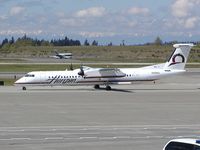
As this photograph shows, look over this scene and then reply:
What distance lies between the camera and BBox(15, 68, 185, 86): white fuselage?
59.8 meters

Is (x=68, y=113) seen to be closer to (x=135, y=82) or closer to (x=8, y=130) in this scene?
(x=8, y=130)

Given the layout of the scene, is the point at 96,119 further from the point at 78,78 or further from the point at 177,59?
the point at 177,59

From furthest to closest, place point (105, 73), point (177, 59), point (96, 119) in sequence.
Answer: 1. point (177, 59)
2. point (105, 73)
3. point (96, 119)

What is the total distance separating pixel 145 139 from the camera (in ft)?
84.2

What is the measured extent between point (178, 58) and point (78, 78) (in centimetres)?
1107

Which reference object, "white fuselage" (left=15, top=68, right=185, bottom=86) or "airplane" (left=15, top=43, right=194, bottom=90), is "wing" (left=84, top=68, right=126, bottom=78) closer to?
"airplane" (left=15, top=43, right=194, bottom=90)

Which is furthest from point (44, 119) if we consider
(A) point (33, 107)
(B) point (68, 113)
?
(A) point (33, 107)

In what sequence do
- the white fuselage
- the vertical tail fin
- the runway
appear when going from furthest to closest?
the vertical tail fin → the white fuselage → the runway

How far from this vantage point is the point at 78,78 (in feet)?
198

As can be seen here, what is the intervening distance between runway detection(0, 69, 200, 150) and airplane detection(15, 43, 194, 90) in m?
4.91

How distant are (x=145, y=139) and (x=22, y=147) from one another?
19.1 feet

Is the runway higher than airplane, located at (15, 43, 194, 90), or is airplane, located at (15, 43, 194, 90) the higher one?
airplane, located at (15, 43, 194, 90)

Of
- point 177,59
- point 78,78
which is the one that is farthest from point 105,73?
point 177,59

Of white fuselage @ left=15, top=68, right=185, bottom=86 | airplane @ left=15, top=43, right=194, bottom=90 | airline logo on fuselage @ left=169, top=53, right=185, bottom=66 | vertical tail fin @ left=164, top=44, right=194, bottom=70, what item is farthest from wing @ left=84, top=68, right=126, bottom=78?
airline logo on fuselage @ left=169, top=53, right=185, bottom=66
